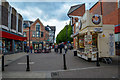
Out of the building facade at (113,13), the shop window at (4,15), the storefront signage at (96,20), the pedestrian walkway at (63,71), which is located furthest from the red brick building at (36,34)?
the storefront signage at (96,20)

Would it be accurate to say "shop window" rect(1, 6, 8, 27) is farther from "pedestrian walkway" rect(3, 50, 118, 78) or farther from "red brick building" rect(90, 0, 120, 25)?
"red brick building" rect(90, 0, 120, 25)

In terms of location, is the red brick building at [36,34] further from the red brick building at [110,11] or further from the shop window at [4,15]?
the red brick building at [110,11]

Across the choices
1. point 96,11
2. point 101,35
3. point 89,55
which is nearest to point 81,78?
point 89,55

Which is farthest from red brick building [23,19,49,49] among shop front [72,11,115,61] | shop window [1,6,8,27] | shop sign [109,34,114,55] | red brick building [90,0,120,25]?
shop sign [109,34,114,55]

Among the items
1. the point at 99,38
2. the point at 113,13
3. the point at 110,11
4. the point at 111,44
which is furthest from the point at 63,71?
the point at 110,11

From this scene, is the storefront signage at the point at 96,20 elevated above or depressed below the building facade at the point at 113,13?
below

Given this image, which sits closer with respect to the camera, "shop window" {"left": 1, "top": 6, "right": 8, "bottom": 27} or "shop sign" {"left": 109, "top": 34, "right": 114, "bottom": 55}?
"shop sign" {"left": 109, "top": 34, "right": 114, "bottom": 55}

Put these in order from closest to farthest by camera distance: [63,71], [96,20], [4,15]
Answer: [63,71], [96,20], [4,15]

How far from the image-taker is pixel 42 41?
31.1m

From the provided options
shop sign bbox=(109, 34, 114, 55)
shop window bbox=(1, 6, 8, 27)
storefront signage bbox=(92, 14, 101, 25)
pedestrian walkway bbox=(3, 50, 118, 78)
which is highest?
shop window bbox=(1, 6, 8, 27)

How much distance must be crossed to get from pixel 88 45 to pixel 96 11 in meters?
13.5

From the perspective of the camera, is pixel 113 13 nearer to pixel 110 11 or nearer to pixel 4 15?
pixel 110 11

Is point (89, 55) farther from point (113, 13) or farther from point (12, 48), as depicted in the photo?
point (12, 48)

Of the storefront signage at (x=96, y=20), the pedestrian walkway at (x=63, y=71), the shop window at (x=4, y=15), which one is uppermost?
the shop window at (x=4, y=15)
